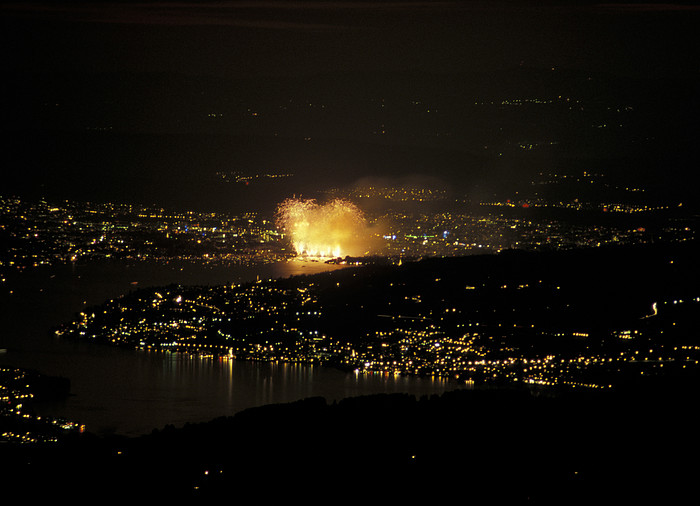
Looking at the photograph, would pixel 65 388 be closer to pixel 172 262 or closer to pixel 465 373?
pixel 465 373

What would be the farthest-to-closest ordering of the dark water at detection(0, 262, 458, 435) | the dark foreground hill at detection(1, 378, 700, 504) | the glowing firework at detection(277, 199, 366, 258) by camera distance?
the glowing firework at detection(277, 199, 366, 258), the dark water at detection(0, 262, 458, 435), the dark foreground hill at detection(1, 378, 700, 504)

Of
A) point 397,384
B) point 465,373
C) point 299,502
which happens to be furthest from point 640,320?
point 299,502

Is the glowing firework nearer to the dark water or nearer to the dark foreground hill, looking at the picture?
the dark water

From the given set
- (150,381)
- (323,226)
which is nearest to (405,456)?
(150,381)

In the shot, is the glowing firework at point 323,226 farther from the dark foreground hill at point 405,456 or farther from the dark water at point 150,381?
the dark foreground hill at point 405,456

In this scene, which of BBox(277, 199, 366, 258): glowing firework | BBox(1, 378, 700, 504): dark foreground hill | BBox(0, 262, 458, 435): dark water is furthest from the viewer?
BBox(277, 199, 366, 258): glowing firework

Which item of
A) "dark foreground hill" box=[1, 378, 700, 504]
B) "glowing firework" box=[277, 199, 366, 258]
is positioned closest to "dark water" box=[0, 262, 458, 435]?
"dark foreground hill" box=[1, 378, 700, 504]

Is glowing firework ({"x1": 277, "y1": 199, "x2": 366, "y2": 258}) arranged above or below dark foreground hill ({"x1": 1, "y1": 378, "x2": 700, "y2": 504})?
above

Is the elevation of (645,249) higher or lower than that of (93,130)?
lower
